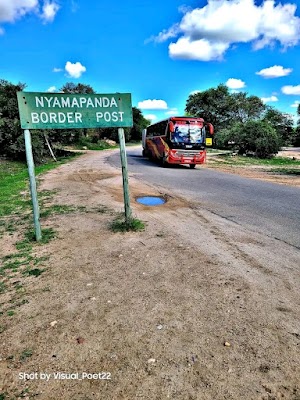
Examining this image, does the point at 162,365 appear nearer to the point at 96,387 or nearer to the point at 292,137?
the point at 96,387

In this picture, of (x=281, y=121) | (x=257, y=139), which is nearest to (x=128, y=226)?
(x=257, y=139)

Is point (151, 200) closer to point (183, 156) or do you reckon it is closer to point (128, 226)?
point (128, 226)

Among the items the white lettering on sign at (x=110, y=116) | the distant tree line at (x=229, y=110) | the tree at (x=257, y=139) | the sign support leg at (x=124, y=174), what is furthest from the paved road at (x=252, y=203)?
the distant tree line at (x=229, y=110)

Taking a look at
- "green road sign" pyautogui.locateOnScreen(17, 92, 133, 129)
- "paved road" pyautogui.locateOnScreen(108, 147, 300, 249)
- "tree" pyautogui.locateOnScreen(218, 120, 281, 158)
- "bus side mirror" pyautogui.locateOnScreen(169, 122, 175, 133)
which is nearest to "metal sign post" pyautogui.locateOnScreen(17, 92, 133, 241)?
"green road sign" pyautogui.locateOnScreen(17, 92, 133, 129)

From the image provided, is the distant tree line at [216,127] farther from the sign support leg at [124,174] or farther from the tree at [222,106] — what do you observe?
the sign support leg at [124,174]

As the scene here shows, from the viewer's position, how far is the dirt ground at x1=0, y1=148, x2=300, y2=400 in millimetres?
2361

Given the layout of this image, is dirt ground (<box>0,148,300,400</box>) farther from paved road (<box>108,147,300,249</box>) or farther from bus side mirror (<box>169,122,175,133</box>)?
bus side mirror (<box>169,122,175,133</box>)

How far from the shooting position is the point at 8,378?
2.42 meters

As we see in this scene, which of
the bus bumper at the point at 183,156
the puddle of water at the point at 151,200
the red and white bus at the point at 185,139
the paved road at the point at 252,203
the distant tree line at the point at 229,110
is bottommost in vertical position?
the paved road at the point at 252,203

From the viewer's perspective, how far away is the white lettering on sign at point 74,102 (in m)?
4.92

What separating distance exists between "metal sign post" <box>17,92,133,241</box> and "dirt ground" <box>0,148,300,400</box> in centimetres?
186

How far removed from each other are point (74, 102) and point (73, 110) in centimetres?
13

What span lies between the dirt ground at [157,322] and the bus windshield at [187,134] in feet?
44.9

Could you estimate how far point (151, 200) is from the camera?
29.3 ft
